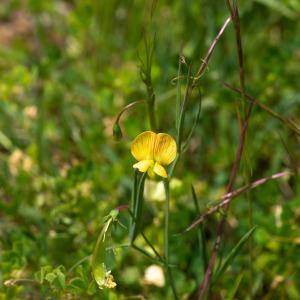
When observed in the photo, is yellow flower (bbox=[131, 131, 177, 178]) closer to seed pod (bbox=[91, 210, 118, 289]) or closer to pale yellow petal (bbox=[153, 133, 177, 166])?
pale yellow petal (bbox=[153, 133, 177, 166])

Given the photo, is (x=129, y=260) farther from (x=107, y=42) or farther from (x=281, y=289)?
(x=107, y=42)

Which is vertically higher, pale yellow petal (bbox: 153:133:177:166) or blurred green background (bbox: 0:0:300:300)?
Answer: blurred green background (bbox: 0:0:300:300)

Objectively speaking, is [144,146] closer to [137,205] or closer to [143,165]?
[143,165]

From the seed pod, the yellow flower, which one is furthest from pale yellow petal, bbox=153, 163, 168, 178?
the seed pod

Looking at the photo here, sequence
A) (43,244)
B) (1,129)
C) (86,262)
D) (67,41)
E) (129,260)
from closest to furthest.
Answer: (86,262), (43,244), (129,260), (1,129), (67,41)

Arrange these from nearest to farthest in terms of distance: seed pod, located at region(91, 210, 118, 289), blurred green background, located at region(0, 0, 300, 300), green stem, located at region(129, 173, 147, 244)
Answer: seed pod, located at region(91, 210, 118, 289) < green stem, located at region(129, 173, 147, 244) < blurred green background, located at region(0, 0, 300, 300)

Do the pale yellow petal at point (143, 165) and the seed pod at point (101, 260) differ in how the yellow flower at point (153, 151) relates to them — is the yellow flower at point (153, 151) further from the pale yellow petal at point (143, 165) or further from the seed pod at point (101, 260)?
the seed pod at point (101, 260)

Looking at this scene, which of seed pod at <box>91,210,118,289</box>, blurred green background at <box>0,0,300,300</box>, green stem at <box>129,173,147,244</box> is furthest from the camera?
blurred green background at <box>0,0,300,300</box>

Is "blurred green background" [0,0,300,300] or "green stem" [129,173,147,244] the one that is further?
"blurred green background" [0,0,300,300]

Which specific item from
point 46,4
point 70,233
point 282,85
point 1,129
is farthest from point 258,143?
point 46,4
